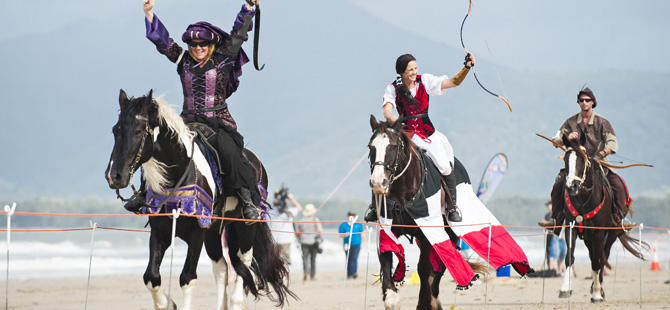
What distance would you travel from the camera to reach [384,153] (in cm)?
724

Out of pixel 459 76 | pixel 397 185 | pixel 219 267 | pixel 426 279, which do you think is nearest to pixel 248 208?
pixel 219 267

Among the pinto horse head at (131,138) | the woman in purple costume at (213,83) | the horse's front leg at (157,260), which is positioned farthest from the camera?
the woman in purple costume at (213,83)

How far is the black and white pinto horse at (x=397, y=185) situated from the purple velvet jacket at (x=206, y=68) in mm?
1469

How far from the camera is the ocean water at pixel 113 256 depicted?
2260 centimetres

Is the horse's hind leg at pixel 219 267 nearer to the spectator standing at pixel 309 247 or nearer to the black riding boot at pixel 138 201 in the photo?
the black riding boot at pixel 138 201

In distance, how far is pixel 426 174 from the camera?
7.85m

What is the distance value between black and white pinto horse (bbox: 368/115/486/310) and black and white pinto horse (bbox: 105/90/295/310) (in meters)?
1.43

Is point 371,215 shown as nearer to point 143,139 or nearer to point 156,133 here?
point 156,133

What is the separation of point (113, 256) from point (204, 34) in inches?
942

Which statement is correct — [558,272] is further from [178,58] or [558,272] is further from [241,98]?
[241,98]

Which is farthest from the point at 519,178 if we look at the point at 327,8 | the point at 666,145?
the point at 327,8

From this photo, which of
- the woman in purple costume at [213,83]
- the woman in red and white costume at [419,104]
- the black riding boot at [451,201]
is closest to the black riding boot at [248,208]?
the woman in purple costume at [213,83]

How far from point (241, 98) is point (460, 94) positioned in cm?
2903

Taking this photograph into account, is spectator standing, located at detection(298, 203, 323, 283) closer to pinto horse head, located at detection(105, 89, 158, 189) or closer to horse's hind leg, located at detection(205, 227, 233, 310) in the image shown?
horse's hind leg, located at detection(205, 227, 233, 310)
